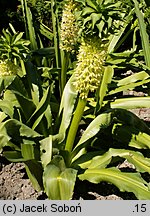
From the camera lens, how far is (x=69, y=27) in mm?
3275

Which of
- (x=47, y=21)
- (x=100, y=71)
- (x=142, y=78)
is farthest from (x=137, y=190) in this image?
(x=47, y=21)

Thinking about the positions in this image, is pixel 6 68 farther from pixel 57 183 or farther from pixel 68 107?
pixel 57 183

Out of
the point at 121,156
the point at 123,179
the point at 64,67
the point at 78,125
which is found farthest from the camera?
the point at 64,67

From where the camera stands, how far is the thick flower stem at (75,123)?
3.05m

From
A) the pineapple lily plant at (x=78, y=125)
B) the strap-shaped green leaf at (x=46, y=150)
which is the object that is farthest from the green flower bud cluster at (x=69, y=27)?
the strap-shaped green leaf at (x=46, y=150)

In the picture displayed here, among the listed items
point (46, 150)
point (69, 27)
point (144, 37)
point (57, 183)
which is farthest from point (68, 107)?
point (144, 37)

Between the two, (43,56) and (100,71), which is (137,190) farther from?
(43,56)

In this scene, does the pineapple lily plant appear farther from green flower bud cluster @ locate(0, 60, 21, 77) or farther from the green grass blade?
the green grass blade

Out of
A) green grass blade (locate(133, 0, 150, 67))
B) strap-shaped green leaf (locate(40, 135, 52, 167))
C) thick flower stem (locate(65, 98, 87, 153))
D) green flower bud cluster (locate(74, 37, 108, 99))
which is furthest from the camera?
green grass blade (locate(133, 0, 150, 67))

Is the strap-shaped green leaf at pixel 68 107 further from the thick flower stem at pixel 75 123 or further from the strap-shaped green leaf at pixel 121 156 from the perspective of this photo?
the strap-shaped green leaf at pixel 121 156

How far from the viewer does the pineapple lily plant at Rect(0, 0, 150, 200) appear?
270 cm

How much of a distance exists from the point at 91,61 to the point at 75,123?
2.01 feet

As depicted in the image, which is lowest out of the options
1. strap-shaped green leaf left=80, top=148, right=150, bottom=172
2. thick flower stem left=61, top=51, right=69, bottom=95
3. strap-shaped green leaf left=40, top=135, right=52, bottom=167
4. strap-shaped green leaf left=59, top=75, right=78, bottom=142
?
strap-shaped green leaf left=80, top=148, right=150, bottom=172

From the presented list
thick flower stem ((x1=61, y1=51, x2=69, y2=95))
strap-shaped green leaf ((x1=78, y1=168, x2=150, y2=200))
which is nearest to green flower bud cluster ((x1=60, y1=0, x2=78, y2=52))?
thick flower stem ((x1=61, y1=51, x2=69, y2=95))
